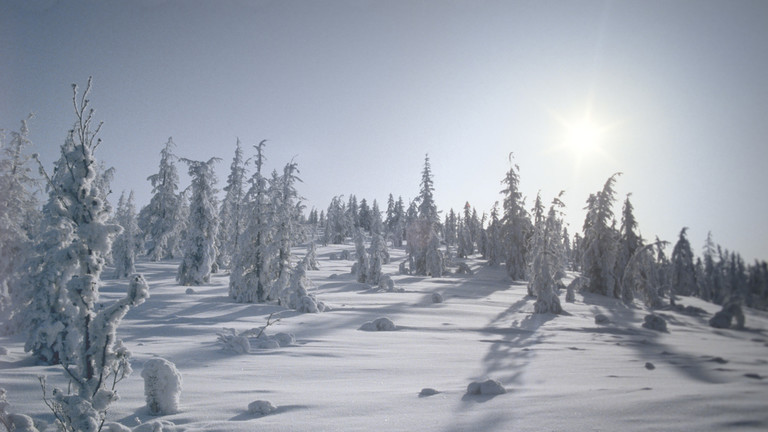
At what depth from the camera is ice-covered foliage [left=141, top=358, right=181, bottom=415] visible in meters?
6.00

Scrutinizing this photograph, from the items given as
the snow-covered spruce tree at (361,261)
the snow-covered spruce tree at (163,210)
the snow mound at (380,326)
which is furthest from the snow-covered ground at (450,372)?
the snow-covered spruce tree at (163,210)

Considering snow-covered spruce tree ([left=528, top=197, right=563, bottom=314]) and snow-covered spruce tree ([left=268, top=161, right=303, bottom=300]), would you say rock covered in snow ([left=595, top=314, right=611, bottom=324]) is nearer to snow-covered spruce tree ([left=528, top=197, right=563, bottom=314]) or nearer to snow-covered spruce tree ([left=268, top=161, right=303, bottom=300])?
snow-covered spruce tree ([left=528, top=197, right=563, bottom=314])

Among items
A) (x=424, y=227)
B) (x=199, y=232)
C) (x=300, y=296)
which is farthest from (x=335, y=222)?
(x=300, y=296)

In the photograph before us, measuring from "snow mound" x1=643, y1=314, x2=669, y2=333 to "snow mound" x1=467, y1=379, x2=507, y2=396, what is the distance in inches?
133

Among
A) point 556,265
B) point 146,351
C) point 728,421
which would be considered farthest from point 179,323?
point 556,265

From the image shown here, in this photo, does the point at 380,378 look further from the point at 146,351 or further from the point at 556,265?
the point at 556,265

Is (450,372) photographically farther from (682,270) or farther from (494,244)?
(494,244)

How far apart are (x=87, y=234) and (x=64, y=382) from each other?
587 cm

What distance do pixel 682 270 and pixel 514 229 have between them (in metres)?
37.7

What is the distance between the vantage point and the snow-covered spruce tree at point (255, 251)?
71.3 feet

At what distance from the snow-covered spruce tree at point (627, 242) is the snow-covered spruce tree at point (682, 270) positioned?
0.78m

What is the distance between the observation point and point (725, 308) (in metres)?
1.86

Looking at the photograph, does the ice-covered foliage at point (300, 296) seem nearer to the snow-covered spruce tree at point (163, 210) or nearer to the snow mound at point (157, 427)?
the snow mound at point (157, 427)

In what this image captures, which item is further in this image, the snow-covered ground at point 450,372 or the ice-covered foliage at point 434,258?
the ice-covered foliage at point 434,258
